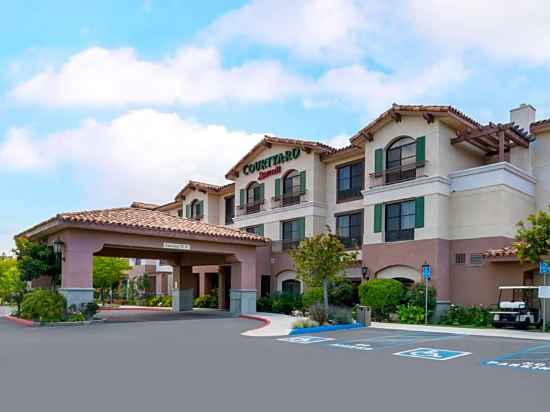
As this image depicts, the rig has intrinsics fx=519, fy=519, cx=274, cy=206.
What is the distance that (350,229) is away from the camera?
30.0m

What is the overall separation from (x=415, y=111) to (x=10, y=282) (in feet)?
96.2

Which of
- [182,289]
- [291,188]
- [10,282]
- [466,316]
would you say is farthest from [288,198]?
[10,282]

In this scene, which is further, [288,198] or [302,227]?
[288,198]

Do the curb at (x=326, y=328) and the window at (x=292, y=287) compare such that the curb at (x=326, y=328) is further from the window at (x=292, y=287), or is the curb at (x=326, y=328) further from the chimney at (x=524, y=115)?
the chimney at (x=524, y=115)

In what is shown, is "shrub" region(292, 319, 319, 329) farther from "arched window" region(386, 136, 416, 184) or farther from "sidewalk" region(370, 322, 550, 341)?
"arched window" region(386, 136, 416, 184)

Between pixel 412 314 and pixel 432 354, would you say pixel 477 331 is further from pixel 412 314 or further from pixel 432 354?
pixel 432 354

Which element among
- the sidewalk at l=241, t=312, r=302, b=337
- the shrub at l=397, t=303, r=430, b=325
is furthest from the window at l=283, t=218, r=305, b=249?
the shrub at l=397, t=303, r=430, b=325

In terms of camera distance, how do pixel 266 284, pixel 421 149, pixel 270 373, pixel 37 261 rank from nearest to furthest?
pixel 270 373, pixel 37 261, pixel 421 149, pixel 266 284

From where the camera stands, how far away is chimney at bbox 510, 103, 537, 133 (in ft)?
83.9

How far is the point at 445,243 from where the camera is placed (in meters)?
24.4

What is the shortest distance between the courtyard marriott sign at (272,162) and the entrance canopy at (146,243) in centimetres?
641

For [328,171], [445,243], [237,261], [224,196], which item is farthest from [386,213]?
[224,196]

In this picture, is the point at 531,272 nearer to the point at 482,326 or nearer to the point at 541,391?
the point at 482,326

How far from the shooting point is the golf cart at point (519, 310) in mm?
20141
